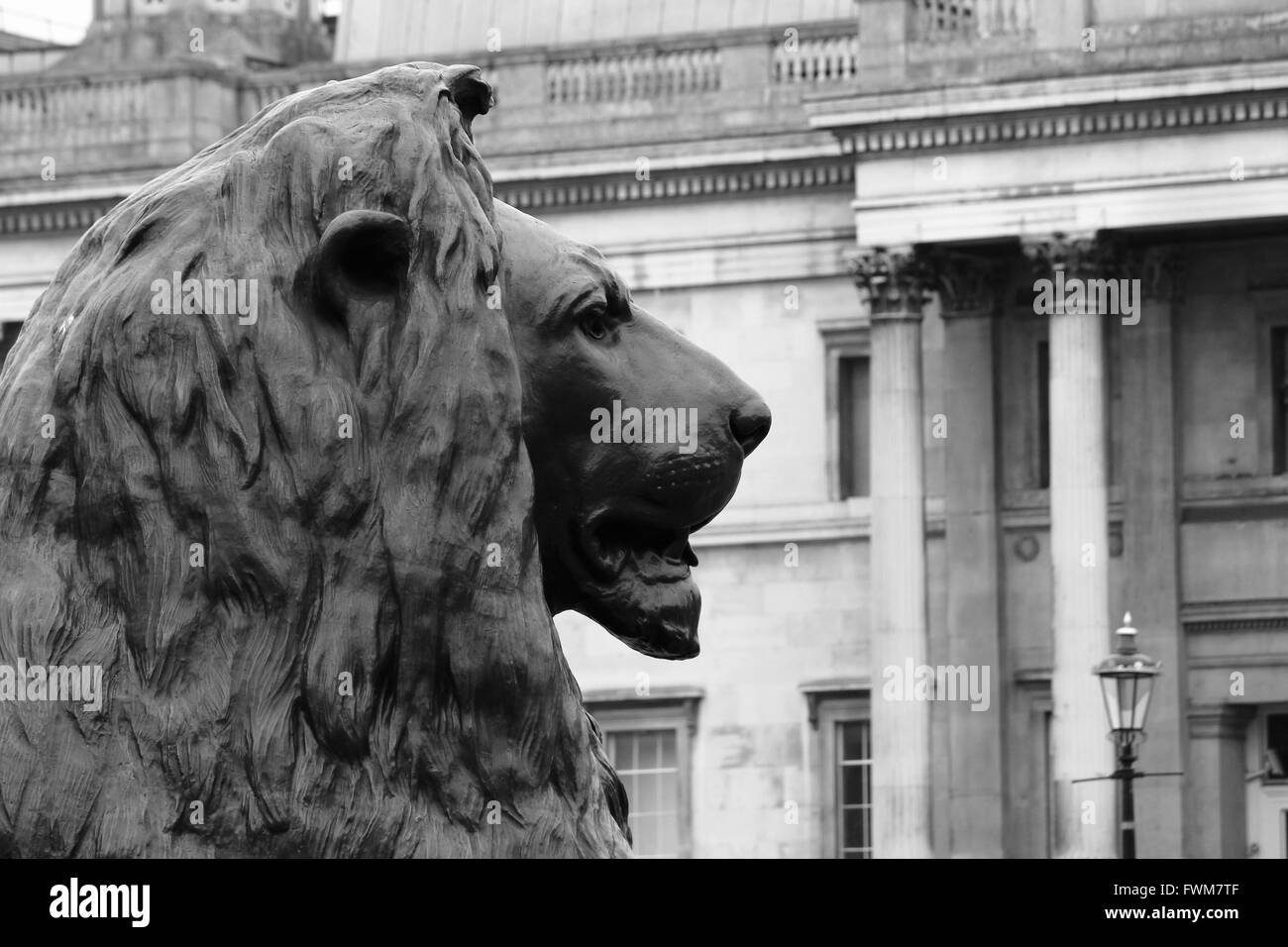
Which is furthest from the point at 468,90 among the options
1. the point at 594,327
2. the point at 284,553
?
the point at 284,553

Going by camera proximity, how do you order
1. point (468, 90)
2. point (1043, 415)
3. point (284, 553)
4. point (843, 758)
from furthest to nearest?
point (843, 758)
point (1043, 415)
point (468, 90)
point (284, 553)

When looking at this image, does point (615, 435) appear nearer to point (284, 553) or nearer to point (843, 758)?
point (284, 553)

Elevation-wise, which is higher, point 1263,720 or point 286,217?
point 1263,720

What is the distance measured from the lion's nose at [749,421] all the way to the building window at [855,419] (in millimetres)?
43822

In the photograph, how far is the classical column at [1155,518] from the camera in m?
45.6

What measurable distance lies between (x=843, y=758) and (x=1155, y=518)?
528 cm

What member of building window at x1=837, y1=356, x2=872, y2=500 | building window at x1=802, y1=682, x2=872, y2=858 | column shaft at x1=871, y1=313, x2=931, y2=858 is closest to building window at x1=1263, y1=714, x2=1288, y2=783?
column shaft at x1=871, y1=313, x2=931, y2=858

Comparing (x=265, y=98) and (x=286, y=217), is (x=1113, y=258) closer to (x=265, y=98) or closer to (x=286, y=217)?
(x=265, y=98)

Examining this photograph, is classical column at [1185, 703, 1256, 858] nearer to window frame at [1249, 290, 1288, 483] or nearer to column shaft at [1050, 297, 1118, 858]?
column shaft at [1050, 297, 1118, 858]

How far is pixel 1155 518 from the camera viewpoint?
45875 millimetres

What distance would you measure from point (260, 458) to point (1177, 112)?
41.2 meters

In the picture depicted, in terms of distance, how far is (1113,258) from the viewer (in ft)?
150
